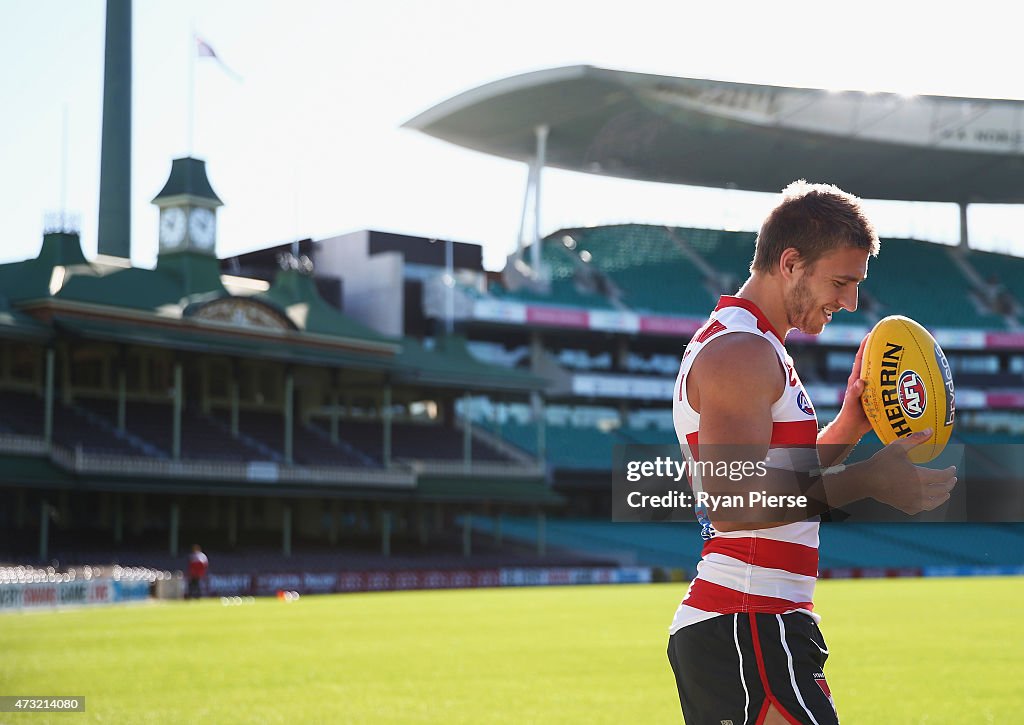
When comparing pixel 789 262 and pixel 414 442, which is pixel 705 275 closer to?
pixel 414 442

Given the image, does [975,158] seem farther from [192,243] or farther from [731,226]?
[192,243]

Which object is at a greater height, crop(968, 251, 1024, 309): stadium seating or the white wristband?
crop(968, 251, 1024, 309): stadium seating

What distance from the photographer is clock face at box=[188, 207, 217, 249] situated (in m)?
54.4

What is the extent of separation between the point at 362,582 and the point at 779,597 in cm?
4065

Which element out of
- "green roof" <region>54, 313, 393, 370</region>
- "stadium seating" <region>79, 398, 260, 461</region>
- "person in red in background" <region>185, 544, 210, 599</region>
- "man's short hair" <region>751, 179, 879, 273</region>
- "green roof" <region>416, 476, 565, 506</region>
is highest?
"green roof" <region>54, 313, 393, 370</region>

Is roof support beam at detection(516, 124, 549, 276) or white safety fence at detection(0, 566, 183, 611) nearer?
white safety fence at detection(0, 566, 183, 611)

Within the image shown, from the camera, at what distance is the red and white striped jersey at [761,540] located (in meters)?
4.14

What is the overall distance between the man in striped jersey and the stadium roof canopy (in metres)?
61.5

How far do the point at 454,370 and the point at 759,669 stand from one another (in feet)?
176

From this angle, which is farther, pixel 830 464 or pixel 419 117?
pixel 419 117

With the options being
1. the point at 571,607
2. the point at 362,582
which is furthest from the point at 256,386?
the point at 571,607

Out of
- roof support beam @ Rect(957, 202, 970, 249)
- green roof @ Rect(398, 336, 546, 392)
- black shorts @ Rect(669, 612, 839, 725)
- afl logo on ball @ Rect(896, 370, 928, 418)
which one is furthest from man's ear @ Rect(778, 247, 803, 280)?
roof support beam @ Rect(957, 202, 970, 249)

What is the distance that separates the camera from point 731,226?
80938mm

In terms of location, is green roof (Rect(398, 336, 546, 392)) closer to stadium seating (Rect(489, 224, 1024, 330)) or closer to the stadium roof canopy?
stadium seating (Rect(489, 224, 1024, 330))
